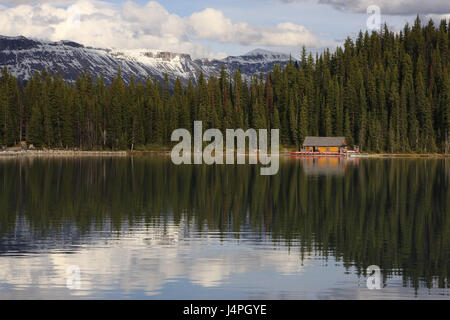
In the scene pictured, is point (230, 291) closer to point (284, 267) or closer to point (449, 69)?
point (284, 267)

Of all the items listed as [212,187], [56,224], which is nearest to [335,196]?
[212,187]

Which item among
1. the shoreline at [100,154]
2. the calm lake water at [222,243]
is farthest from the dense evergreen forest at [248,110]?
the calm lake water at [222,243]

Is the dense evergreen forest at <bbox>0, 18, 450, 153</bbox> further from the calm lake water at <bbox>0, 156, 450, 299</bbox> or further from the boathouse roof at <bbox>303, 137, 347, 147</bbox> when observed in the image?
the calm lake water at <bbox>0, 156, 450, 299</bbox>

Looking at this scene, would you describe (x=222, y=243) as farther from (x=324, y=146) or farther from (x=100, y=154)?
(x=100, y=154)

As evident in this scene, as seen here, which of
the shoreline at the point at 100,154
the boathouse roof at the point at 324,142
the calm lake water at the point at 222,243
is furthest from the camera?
the boathouse roof at the point at 324,142

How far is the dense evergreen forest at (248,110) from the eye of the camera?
562 feet

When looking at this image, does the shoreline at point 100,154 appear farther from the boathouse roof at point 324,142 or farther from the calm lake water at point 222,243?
the calm lake water at point 222,243

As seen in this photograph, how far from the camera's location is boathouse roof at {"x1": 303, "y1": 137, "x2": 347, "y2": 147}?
562 ft

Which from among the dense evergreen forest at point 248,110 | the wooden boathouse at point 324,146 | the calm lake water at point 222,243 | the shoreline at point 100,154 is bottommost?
the calm lake water at point 222,243

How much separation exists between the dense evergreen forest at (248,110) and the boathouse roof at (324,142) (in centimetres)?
394

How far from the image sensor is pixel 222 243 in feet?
111

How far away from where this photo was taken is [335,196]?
5628cm

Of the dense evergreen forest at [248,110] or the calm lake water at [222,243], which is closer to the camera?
the calm lake water at [222,243]
